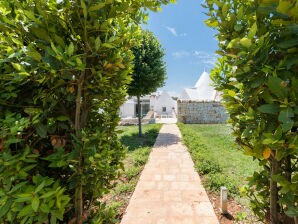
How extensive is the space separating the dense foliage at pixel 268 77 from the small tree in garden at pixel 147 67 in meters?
10.9

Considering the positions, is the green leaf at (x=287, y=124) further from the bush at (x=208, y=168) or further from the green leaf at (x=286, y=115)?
the bush at (x=208, y=168)

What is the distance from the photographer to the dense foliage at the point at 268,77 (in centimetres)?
118

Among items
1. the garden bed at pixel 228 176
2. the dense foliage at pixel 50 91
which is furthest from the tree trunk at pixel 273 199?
the dense foliage at pixel 50 91

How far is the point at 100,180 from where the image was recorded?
1.89 meters

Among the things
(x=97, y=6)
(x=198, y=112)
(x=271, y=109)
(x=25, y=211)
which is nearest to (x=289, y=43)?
(x=271, y=109)

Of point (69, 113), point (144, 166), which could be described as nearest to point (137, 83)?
point (144, 166)

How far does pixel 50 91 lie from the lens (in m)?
1.63

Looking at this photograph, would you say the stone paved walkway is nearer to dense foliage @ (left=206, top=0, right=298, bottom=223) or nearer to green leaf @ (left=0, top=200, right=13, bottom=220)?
dense foliage @ (left=206, top=0, right=298, bottom=223)

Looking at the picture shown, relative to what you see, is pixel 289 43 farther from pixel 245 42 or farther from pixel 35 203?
pixel 35 203

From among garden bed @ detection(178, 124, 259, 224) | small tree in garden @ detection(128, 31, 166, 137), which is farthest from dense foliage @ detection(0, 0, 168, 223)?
small tree in garden @ detection(128, 31, 166, 137)

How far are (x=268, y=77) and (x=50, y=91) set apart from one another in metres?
1.55

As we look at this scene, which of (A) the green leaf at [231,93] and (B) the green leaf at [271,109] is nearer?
(B) the green leaf at [271,109]

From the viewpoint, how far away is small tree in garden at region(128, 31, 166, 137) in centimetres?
1258

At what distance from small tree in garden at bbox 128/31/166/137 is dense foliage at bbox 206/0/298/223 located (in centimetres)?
1090
